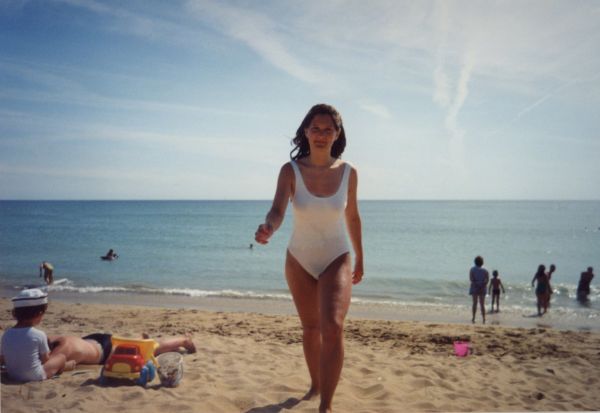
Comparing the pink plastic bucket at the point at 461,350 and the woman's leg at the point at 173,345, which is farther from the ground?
the woman's leg at the point at 173,345

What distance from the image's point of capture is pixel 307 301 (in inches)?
129

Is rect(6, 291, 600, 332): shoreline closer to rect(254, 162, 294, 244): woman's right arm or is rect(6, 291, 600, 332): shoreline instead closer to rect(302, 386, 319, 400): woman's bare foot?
rect(302, 386, 319, 400): woman's bare foot

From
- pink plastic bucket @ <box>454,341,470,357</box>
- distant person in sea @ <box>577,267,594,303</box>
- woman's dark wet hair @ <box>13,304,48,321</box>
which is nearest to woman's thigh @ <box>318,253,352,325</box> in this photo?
woman's dark wet hair @ <box>13,304,48,321</box>

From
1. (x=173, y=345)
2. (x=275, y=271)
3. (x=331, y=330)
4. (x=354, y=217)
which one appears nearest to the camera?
(x=331, y=330)

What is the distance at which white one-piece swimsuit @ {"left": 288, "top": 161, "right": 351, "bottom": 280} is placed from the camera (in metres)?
3.06

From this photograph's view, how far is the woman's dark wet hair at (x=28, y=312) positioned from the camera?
3.87 m

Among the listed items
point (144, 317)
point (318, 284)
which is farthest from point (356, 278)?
point (144, 317)

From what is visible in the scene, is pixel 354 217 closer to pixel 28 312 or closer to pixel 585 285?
pixel 28 312

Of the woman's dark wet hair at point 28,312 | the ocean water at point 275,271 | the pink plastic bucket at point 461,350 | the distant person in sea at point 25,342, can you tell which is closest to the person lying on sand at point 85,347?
the distant person in sea at point 25,342

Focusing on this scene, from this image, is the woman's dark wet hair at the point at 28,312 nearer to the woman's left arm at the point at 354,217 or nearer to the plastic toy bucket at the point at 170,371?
the plastic toy bucket at the point at 170,371

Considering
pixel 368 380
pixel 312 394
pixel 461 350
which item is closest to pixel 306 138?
pixel 312 394

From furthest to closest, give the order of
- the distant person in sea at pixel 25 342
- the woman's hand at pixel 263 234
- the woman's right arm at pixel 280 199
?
the distant person in sea at pixel 25 342 < the woman's right arm at pixel 280 199 < the woman's hand at pixel 263 234

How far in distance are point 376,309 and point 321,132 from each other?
1078cm

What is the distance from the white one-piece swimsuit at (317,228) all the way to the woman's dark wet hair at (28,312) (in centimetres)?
269
